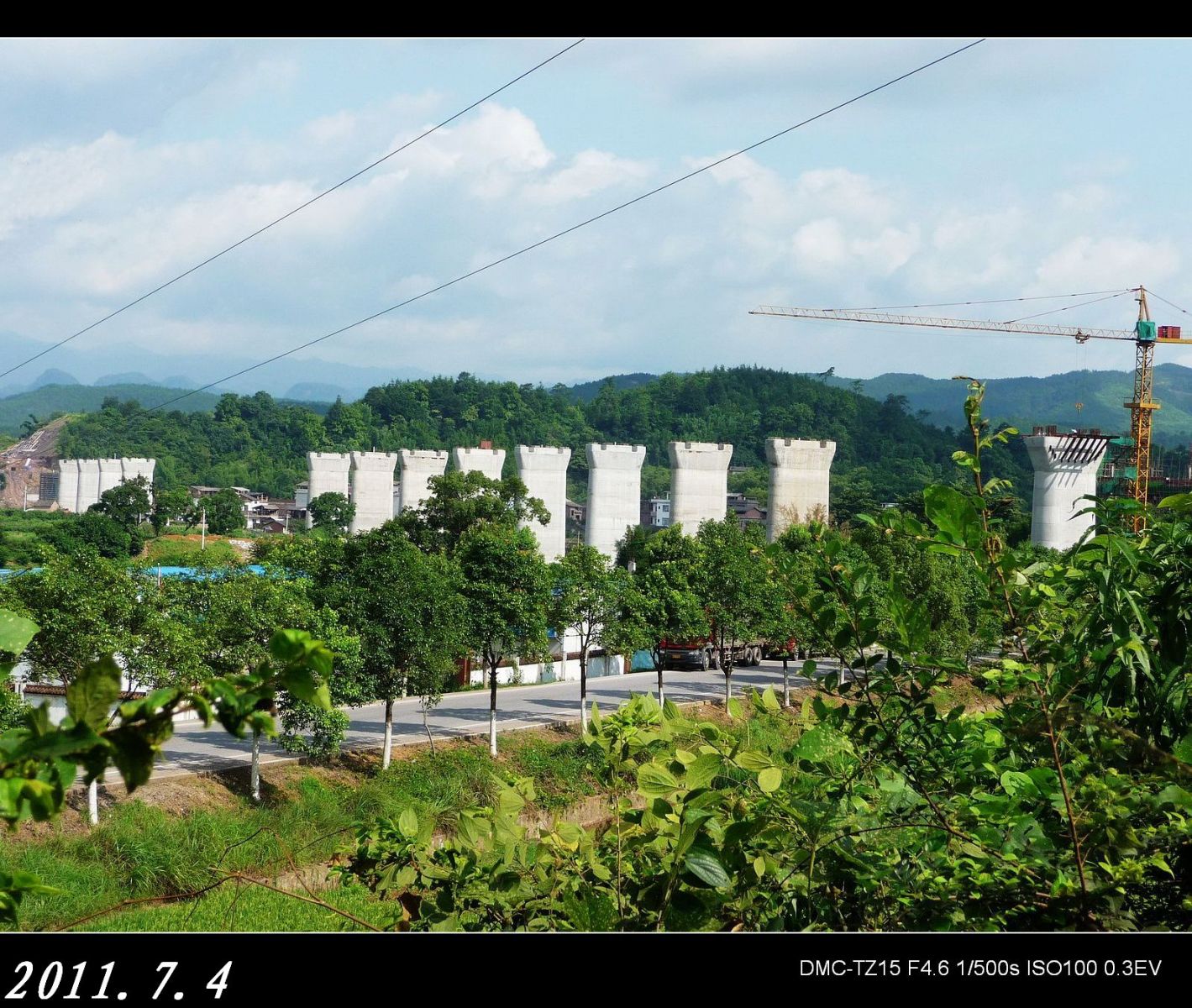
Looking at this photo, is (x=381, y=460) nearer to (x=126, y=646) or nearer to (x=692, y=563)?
(x=692, y=563)

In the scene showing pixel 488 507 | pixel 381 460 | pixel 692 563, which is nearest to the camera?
pixel 692 563

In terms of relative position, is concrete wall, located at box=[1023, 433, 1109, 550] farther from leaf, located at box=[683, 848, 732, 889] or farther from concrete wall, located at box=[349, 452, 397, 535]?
leaf, located at box=[683, 848, 732, 889]

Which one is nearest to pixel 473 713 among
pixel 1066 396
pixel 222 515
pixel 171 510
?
pixel 171 510

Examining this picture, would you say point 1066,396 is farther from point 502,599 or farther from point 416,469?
point 502,599

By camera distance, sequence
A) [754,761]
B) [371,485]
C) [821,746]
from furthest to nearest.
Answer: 1. [371,485]
2. [821,746]
3. [754,761]

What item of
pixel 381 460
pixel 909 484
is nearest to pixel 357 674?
pixel 381 460

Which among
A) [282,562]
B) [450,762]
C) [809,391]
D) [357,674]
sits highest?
[809,391]

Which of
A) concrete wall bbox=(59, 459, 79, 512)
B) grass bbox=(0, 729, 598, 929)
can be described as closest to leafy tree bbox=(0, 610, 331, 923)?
grass bbox=(0, 729, 598, 929)
